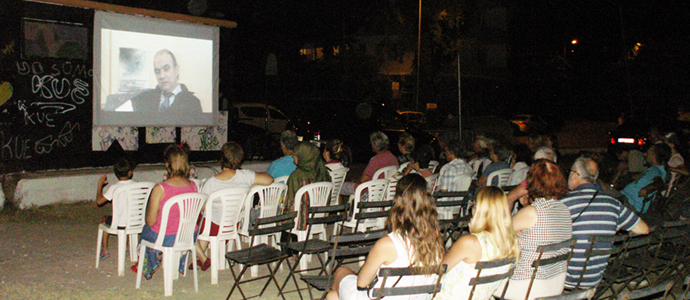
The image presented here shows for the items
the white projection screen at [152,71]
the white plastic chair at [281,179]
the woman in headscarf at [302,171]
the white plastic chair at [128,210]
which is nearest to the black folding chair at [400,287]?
the woman in headscarf at [302,171]

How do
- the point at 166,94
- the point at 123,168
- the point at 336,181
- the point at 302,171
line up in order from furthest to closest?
the point at 166,94 → the point at 336,181 → the point at 302,171 → the point at 123,168

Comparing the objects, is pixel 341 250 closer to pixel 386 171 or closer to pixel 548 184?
pixel 548 184

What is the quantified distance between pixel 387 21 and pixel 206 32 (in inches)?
914

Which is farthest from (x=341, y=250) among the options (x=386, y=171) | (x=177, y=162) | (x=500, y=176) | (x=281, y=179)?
(x=500, y=176)

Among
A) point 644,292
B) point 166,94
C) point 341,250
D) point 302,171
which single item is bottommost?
point 644,292

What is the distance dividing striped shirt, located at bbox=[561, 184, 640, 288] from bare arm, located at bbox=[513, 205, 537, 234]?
0.50 metres

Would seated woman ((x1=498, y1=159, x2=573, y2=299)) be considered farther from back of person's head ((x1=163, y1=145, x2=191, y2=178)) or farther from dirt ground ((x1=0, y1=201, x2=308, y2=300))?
back of person's head ((x1=163, y1=145, x2=191, y2=178))

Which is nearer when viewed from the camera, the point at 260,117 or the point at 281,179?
the point at 281,179

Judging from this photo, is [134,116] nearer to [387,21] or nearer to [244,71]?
[244,71]

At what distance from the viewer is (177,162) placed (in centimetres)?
516

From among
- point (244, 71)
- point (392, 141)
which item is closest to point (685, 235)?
point (392, 141)

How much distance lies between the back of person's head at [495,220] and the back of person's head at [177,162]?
2.73 meters

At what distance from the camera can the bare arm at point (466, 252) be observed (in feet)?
11.4

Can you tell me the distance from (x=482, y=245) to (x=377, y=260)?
0.64m
